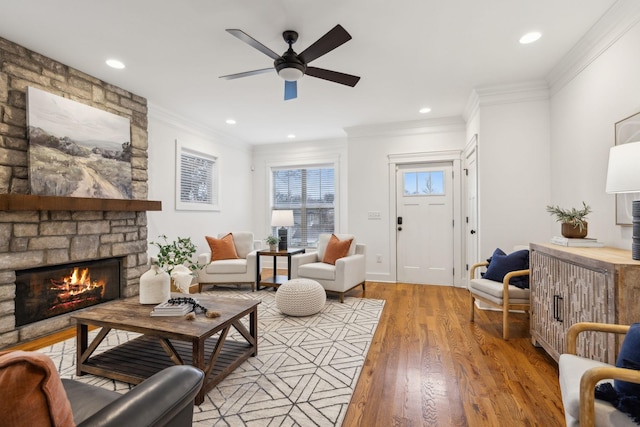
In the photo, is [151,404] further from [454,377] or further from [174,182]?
[174,182]

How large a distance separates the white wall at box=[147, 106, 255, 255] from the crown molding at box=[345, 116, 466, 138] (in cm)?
224

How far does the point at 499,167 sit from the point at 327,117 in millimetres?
2461

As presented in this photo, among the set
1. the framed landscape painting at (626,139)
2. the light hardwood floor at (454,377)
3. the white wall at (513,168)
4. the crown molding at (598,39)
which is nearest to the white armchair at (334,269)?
the light hardwood floor at (454,377)

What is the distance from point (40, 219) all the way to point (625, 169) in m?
4.29

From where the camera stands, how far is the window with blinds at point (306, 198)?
6.18 metres

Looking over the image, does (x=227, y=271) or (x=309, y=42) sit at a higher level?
(x=309, y=42)

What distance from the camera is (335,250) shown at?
432 centimetres

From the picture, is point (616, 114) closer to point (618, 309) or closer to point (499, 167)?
point (499, 167)

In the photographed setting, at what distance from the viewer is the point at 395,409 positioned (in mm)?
1790

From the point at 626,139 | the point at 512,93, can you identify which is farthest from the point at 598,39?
the point at 512,93

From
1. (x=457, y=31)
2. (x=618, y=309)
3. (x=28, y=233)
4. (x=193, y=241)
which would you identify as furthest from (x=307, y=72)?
(x=193, y=241)

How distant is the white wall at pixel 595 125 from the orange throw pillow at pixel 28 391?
123 inches

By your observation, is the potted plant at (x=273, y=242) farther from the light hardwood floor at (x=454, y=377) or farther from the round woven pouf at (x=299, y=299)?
the light hardwood floor at (x=454, y=377)

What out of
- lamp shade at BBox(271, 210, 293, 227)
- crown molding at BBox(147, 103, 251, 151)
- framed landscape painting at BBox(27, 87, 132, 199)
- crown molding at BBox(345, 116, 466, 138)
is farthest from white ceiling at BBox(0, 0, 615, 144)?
lamp shade at BBox(271, 210, 293, 227)
